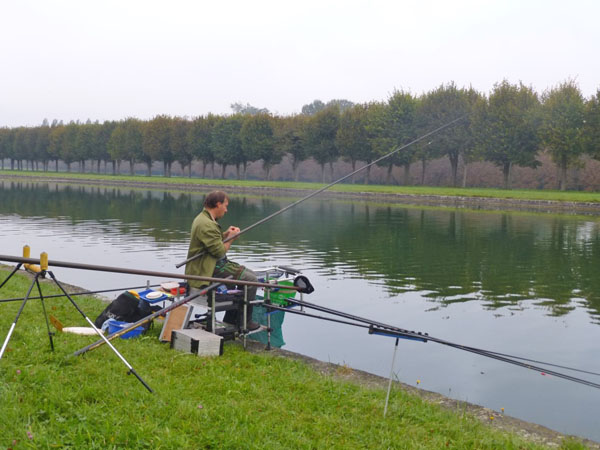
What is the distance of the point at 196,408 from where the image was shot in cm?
520

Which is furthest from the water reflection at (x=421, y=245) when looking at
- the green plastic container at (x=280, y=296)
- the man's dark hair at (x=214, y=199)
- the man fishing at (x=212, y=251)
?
the man's dark hair at (x=214, y=199)

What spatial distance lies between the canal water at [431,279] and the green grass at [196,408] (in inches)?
77.3

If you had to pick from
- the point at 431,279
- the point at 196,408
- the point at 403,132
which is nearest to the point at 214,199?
the point at 196,408

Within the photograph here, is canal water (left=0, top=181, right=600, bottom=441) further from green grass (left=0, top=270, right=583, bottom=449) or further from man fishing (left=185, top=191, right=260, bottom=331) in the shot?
Answer: green grass (left=0, top=270, right=583, bottom=449)

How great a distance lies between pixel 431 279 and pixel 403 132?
1959 inches

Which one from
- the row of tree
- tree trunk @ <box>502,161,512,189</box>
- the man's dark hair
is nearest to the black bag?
the man's dark hair

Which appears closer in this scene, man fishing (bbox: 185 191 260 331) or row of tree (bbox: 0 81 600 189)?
man fishing (bbox: 185 191 260 331)

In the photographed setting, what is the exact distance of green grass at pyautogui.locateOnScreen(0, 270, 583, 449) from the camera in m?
4.70

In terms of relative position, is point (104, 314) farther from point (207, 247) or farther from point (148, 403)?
point (148, 403)

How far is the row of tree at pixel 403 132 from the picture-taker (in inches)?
2045

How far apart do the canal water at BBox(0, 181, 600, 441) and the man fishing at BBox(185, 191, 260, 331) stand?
1822 millimetres

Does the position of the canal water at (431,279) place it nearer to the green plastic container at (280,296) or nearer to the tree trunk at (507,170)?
the green plastic container at (280,296)

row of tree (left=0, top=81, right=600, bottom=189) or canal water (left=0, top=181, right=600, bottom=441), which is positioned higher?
row of tree (left=0, top=81, right=600, bottom=189)

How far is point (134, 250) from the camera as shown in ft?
63.6
